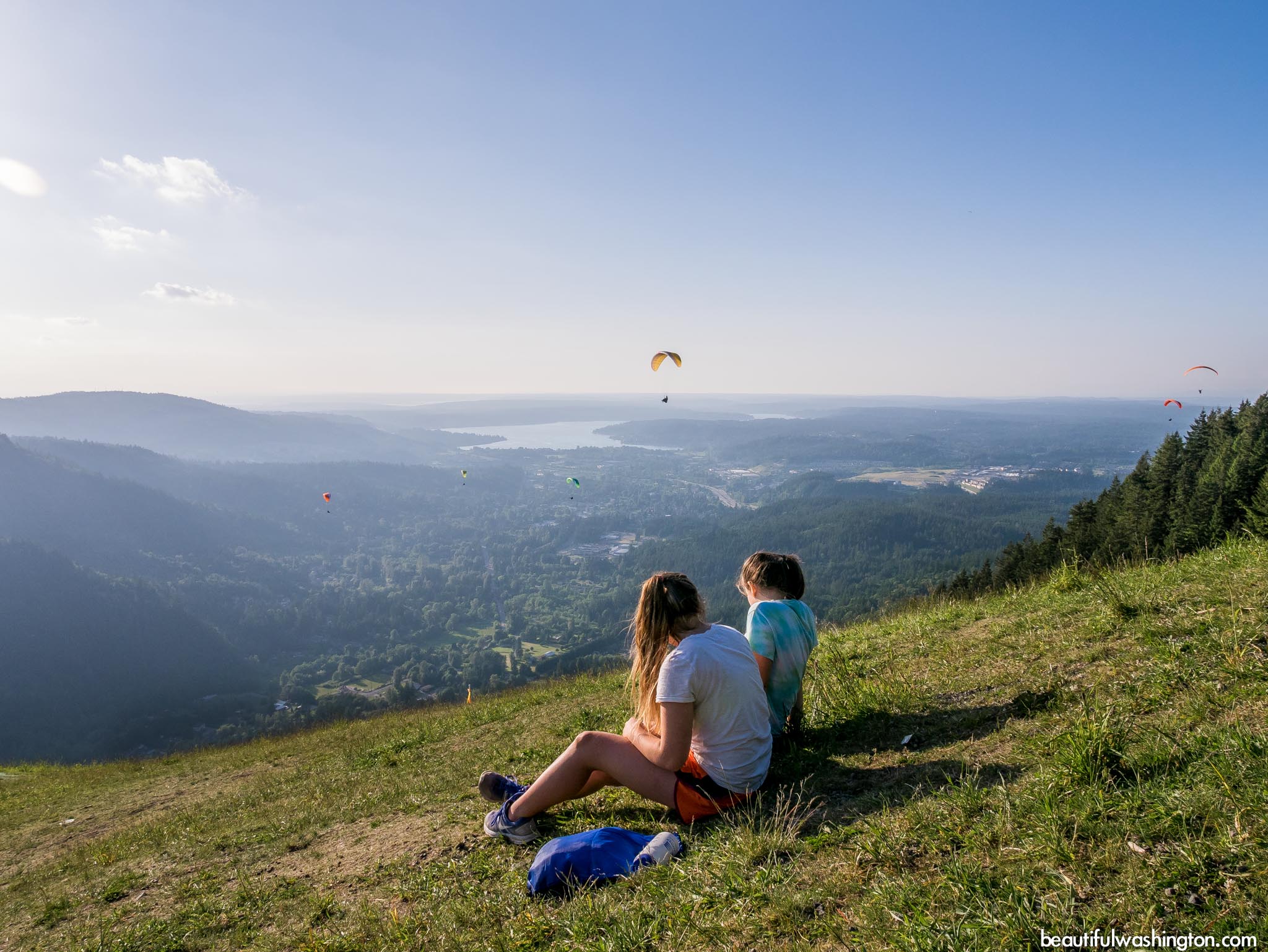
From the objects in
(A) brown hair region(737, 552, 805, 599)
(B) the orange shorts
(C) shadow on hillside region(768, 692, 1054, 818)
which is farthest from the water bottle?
(A) brown hair region(737, 552, 805, 599)

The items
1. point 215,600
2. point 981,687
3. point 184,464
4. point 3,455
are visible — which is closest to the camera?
point 981,687

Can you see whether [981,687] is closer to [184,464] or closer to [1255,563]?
[1255,563]

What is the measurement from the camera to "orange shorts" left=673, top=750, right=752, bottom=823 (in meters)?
3.50

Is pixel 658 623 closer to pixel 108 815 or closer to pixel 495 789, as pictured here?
pixel 495 789

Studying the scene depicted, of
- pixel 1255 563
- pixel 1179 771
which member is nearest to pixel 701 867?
pixel 1179 771

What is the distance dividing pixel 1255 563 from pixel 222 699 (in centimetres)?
6980

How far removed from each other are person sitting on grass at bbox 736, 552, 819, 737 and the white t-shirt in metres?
0.57

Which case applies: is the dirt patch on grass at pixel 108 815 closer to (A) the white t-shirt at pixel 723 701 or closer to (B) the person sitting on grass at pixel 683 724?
(B) the person sitting on grass at pixel 683 724

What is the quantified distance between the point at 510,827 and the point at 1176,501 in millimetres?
37618

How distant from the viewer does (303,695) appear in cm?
5275

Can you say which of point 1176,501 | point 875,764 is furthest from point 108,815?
point 1176,501

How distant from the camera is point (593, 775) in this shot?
3.81 metres

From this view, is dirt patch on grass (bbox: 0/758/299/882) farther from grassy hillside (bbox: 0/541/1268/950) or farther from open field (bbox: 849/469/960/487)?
open field (bbox: 849/469/960/487)

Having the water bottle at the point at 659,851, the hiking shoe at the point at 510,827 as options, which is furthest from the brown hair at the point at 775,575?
the hiking shoe at the point at 510,827
